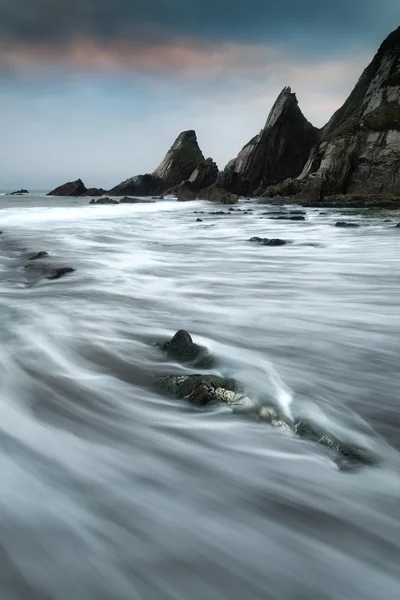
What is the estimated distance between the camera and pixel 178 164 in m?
87.8

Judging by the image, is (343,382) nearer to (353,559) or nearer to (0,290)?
(353,559)

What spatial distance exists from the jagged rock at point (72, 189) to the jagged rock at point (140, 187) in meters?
9.03

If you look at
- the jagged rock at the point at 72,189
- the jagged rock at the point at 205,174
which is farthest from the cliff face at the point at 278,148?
the jagged rock at the point at 72,189

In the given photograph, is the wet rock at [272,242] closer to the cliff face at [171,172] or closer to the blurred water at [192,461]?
the blurred water at [192,461]

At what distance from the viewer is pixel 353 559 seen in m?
1.66

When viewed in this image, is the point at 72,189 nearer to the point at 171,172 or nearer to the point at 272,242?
the point at 171,172

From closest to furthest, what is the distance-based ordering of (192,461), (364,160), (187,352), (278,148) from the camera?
(192,461)
(187,352)
(364,160)
(278,148)

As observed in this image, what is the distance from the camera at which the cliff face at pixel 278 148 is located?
6944 centimetres

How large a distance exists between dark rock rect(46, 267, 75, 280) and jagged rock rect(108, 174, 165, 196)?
230ft

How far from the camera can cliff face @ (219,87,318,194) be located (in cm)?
6944

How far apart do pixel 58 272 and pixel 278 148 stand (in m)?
71.6

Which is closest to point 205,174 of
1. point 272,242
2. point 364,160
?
point 364,160

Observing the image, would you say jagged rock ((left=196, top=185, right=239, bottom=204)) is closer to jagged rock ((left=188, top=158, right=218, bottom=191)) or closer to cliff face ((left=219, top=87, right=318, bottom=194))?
jagged rock ((left=188, top=158, right=218, bottom=191))

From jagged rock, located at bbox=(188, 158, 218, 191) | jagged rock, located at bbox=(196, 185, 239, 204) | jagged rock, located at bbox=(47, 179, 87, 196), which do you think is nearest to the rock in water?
jagged rock, located at bbox=(47, 179, 87, 196)
